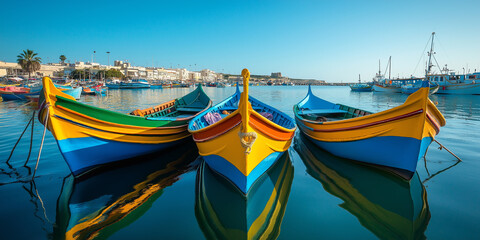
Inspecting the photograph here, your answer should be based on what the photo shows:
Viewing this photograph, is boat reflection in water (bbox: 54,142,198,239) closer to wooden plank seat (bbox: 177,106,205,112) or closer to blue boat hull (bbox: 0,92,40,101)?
wooden plank seat (bbox: 177,106,205,112)

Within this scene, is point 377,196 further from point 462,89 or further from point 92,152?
point 462,89

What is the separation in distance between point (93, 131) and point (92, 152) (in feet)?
2.15

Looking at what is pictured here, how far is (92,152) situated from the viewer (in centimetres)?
630

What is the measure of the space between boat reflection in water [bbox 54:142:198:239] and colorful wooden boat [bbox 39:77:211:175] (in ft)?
1.64

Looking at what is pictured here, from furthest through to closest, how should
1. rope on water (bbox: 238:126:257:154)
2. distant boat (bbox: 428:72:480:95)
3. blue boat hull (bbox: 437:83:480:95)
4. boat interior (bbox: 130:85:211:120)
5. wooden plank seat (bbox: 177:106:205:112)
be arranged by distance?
distant boat (bbox: 428:72:480:95), blue boat hull (bbox: 437:83:480:95), wooden plank seat (bbox: 177:106:205:112), boat interior (bbox: 130:85:211:120), rope on water (bbox: 238:126:257:154)

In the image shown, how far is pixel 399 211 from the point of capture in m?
4.82

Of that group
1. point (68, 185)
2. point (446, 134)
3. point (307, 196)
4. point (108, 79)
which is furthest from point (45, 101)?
point (108, 79)

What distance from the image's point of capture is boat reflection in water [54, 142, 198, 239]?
4250 millimetres

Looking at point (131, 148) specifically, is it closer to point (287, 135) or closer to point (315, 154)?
point (287, 135)

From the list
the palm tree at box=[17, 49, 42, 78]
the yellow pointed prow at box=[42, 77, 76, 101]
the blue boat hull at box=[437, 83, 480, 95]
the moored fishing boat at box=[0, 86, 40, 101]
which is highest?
the palm tree at box=[17, 49, 42, 78]

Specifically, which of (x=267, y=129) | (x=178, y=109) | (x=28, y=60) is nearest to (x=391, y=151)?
(x=267, y=129)

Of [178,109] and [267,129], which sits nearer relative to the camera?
[267,129]

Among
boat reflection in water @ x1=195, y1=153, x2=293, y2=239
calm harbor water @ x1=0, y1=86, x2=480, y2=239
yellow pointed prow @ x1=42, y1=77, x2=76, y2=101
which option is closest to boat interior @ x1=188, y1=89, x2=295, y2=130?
calm harbor water @ x1=0, y1=86, x2=480, y2=239

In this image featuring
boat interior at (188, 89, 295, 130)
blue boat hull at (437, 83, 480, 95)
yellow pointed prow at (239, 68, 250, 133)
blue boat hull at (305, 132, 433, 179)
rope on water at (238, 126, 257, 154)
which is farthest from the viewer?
blue boat hull at (437, 83, 480, 95)
